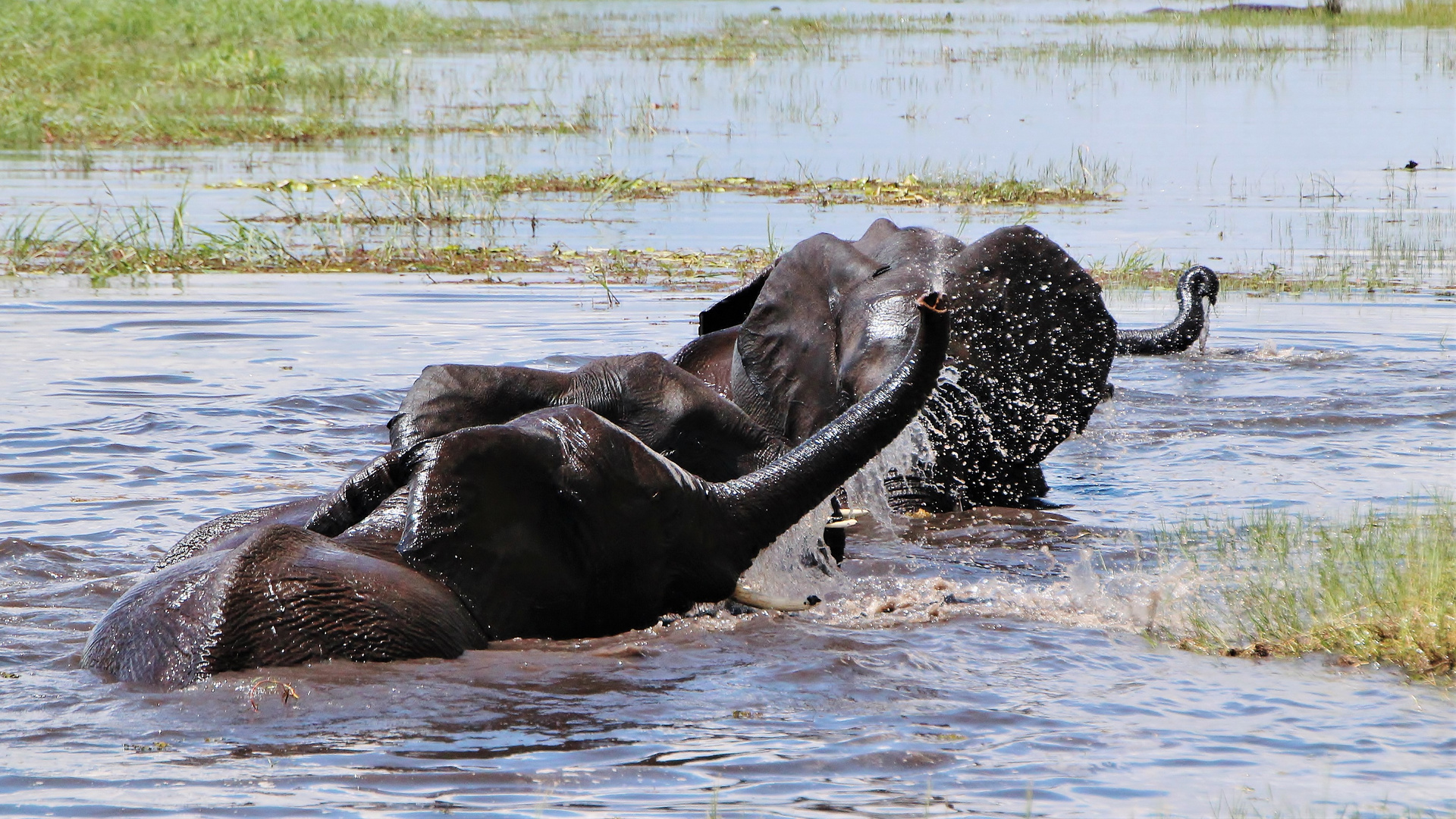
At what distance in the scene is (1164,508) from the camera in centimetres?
700

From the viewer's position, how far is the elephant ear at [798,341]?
6918 mm

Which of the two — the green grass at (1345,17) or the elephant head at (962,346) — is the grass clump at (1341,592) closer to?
the elephant head at (962,346)

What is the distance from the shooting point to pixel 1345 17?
39469mm

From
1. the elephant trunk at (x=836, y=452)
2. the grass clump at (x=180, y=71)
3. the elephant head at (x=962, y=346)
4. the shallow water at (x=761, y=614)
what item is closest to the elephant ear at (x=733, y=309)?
the elephant head at (x=962, y=346)

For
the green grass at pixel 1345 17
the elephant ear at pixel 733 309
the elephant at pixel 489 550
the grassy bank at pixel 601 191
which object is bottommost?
the elephant at pixel 489 550

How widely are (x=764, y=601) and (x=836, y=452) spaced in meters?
0.65

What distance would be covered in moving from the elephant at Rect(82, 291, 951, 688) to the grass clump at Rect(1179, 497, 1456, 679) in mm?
1249

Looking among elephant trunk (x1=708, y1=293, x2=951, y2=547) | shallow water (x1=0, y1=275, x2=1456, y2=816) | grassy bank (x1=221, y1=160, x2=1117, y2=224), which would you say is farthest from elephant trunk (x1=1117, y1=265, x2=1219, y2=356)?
grassy bank (x1=221, y1=160, x2=1117, y2=224)

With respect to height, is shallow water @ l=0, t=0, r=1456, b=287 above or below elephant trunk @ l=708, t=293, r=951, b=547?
above

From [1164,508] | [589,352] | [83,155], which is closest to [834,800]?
[1164,508]

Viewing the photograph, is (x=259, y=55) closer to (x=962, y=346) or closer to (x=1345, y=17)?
(x=962, y=346)

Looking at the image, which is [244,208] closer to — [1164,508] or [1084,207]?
[1084,207]

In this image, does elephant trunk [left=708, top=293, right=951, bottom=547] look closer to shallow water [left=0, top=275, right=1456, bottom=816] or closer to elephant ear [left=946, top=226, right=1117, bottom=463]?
shallow water [left=0, top=275, right=1456, bottom=816]

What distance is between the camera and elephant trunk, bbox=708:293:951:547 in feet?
14.8
